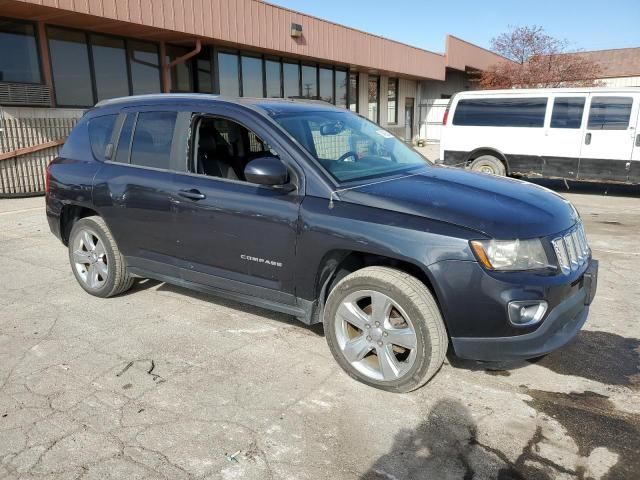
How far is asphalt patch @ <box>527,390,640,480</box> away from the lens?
250cm

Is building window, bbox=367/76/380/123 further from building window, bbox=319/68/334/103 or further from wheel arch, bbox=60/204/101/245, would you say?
wheel arch, bbox=60/204/101/245

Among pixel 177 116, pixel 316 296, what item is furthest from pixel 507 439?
pixel 177 116

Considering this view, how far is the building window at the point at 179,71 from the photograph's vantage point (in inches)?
564

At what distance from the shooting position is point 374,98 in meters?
23.7

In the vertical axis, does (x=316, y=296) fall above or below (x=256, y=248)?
below

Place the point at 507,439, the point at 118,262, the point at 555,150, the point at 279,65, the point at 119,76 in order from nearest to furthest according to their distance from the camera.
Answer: the point at 507,439
the point at 118,262
the point at 555,150
the point at 119,76
the point at 279,65

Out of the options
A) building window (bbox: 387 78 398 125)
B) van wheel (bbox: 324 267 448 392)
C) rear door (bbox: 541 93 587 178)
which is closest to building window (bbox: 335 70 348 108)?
building window (bbox: 387 78 398 125)

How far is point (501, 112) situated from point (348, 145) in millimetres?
8163

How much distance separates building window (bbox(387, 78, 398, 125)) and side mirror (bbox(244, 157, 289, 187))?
900 inches

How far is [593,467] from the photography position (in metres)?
2.45

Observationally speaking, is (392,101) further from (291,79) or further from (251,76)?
(251,76)

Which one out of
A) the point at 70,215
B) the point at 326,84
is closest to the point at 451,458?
the point at 70,215

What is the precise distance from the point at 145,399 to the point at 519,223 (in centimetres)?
242

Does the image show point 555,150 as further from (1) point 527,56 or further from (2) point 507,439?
(1) point 527,56
